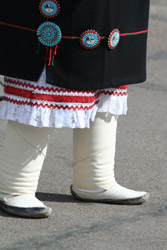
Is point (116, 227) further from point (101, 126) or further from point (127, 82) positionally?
point (127, 82)

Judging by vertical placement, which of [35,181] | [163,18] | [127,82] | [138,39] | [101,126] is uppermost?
[163,18]

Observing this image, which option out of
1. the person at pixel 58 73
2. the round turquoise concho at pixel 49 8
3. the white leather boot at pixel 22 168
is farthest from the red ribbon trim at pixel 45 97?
the round turquoise concho at pixel 49 8

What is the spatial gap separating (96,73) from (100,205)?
769mm

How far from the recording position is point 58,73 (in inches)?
117

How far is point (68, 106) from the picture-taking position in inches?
118

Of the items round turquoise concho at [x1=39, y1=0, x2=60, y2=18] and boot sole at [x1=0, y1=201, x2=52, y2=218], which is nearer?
round turquoise concho at [x1=39, y1=0, x2=60, y2=18]

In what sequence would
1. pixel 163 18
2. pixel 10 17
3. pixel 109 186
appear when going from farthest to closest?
1. pixel 163 18
2. pixel 109 186
3. pixel 10 17

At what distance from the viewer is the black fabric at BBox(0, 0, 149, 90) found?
2.91m

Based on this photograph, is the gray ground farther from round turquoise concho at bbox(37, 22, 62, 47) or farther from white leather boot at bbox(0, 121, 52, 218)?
round turquoise concho at bbox(37, 22, 62, 47)

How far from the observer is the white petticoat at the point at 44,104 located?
2.97 metres

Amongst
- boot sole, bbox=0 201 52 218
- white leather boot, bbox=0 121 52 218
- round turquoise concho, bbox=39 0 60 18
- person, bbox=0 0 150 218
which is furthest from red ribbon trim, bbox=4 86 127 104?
boot sole, bbox=0 201 52 218

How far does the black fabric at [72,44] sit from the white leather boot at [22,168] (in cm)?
29

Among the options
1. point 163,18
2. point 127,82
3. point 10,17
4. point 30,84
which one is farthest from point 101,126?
point 163,18

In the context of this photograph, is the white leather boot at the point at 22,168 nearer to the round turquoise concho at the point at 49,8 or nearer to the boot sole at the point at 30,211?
the boot sole at the point at 30,211
